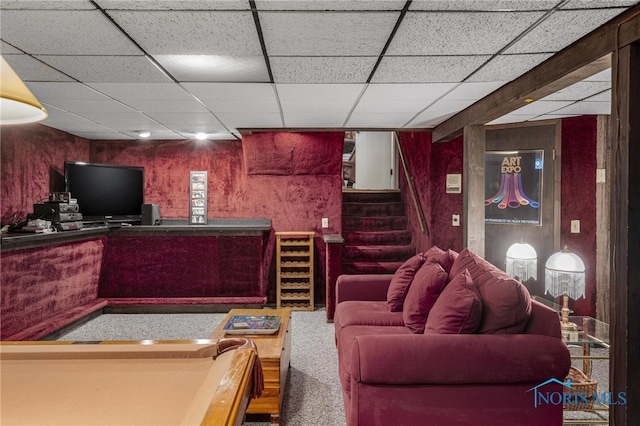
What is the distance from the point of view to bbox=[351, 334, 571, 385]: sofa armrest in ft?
6.42

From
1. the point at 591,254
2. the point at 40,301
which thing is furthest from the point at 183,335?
the point at 591,254

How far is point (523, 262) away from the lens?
11.1 feet

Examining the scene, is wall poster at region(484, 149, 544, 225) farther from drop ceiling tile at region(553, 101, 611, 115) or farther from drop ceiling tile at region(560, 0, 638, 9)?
drop ceiling tile at region(560, 0, 638, 9)

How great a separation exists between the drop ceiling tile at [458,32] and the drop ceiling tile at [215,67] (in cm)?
96

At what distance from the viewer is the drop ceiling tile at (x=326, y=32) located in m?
2.04

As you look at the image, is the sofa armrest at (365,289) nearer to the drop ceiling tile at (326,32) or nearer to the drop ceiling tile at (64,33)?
the drop ceiling tile at (326,32)

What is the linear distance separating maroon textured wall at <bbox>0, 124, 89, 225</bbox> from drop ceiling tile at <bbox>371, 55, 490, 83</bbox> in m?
4.16

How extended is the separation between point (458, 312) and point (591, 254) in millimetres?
3295

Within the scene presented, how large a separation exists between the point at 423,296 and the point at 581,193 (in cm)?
311

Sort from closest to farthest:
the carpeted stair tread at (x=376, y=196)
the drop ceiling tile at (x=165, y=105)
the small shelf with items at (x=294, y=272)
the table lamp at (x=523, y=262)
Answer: the table lamp at (x=523, y=262) → the drop ceiling tile at (x=165, y=105) → the small shelf with items at (x=294, y=272) → the carpeted stair tread at (x=376, y=196)

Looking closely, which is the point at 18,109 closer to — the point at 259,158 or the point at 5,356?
the point at 5,356

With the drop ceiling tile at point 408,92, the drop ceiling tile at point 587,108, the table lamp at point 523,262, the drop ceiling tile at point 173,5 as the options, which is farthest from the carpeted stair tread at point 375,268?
the drop ceiling tile at point 173,5

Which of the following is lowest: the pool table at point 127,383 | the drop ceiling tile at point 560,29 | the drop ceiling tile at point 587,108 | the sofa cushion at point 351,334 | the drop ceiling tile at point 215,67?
the sofa cushion at point 351,334

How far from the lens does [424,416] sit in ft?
6.47
